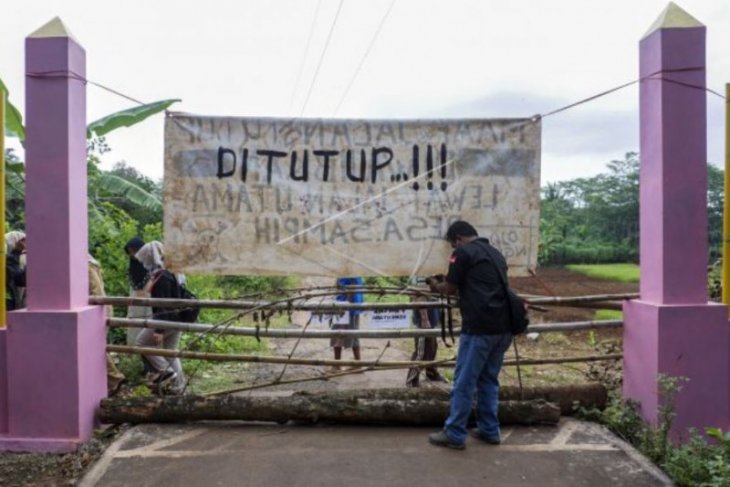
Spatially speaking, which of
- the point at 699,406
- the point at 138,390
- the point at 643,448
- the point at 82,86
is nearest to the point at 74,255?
the point at 82,86

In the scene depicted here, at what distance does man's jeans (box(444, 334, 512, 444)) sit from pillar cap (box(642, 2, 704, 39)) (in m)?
2.53

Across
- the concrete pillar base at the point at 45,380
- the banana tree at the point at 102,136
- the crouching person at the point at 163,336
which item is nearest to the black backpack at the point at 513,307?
the concrete pillar base at the point at 45,380

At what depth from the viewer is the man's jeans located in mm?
4039

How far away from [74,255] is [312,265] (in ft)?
5.90

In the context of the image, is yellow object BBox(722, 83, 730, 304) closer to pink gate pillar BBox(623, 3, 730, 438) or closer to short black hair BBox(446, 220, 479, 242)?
pink gate pillar BBox(623, 3, 730, 438)

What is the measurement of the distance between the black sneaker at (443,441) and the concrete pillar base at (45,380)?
2570 millimetres

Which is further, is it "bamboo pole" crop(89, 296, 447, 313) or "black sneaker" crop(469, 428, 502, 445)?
"bamboo pole" crop(89, 296, 447, 313)

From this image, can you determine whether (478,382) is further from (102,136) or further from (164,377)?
(102,136)

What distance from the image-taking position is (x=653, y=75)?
169 inches

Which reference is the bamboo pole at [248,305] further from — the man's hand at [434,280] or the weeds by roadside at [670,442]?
the weeds by roadside at [670,442]

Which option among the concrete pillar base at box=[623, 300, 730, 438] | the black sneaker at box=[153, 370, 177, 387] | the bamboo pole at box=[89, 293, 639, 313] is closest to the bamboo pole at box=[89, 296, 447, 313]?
the bamboo pole at box=[89, 293, 639, 313]

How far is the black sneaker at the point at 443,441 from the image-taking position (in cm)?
410

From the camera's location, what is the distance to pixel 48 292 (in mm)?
4242

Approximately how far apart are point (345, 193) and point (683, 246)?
2.58m
